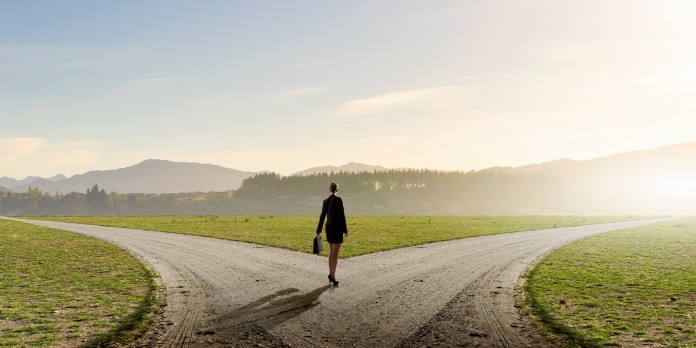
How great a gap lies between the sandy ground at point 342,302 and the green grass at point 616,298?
97cm

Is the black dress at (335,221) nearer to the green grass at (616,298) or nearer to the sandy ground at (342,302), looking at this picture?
the sandy ground at (342,302)

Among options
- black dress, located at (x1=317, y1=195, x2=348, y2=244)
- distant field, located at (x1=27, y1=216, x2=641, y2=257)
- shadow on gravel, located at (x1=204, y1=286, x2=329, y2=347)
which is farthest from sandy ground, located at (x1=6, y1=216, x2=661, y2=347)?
distant field, located at (x1=27, y1=216, x2=641, y2=257)

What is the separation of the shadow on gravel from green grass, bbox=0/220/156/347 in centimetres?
189

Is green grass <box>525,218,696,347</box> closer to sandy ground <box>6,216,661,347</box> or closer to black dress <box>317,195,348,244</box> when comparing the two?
sandy ground <box>6,216,661,347</box>

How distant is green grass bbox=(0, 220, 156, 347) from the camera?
34.8ft

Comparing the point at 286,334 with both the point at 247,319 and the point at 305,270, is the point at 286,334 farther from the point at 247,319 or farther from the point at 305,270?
the point at 305,270

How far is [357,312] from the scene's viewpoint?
1247cm

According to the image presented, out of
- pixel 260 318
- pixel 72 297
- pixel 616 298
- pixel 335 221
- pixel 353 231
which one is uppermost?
pixel 335 221

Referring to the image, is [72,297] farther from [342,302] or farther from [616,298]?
[616,298]

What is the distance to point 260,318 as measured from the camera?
11.8 meters

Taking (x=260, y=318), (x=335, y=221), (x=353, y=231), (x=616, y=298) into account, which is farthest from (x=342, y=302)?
(x=353, y=231)

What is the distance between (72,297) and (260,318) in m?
6.71

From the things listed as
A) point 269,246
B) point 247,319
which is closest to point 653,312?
point 247,319

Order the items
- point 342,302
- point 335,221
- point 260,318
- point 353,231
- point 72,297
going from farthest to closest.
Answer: point 353,231 → point 335,221 → point 72,297 → point 342,302 → point 260,318
